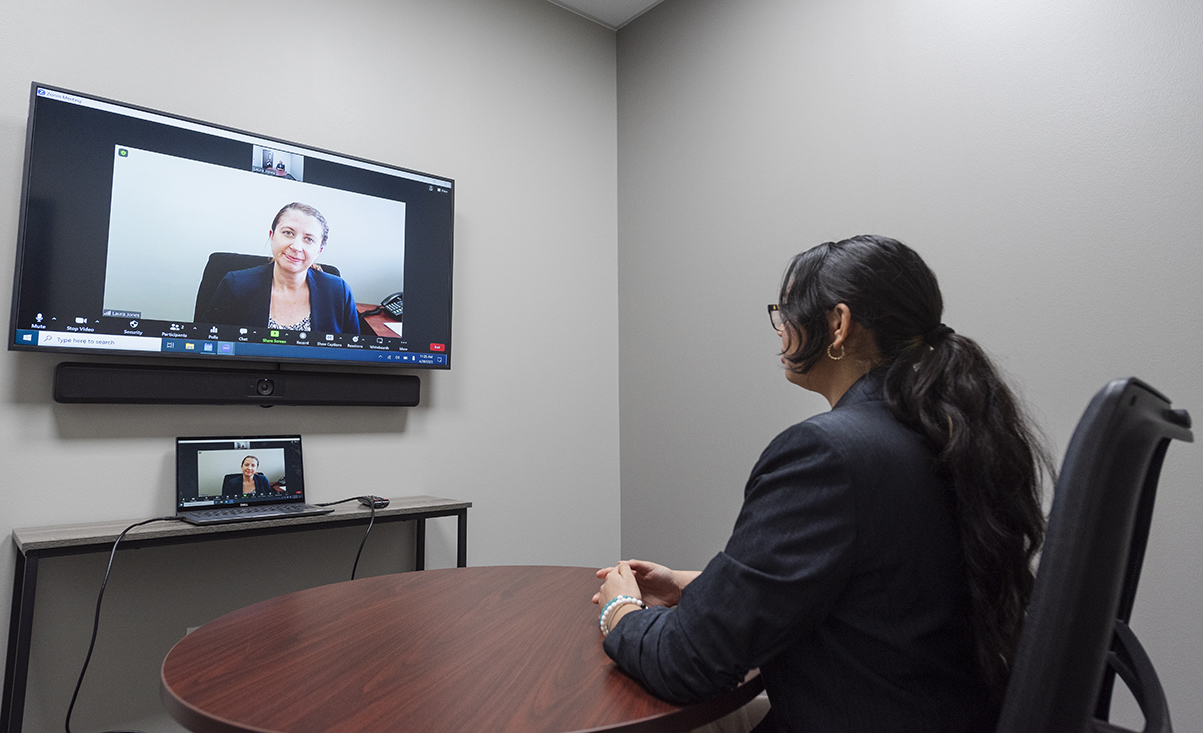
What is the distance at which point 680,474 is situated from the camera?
301 cm

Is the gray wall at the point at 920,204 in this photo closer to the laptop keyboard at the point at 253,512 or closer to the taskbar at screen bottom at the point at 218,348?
the taskbar at screen bottom at the point at 218,348

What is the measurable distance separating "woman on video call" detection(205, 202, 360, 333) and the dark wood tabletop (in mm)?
1194

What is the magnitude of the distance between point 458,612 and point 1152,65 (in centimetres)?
217

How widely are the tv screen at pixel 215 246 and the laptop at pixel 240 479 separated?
28 cm

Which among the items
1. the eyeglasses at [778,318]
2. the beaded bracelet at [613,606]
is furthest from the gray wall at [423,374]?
the eyeglasses at [778,318]

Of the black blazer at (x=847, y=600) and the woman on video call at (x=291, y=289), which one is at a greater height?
the woman on video call at (x=291, y=289)

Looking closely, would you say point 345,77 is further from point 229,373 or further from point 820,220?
point 820,220

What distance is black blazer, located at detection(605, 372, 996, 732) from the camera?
814 millimetres

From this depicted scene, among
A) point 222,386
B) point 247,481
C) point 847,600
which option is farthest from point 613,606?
point 222,386

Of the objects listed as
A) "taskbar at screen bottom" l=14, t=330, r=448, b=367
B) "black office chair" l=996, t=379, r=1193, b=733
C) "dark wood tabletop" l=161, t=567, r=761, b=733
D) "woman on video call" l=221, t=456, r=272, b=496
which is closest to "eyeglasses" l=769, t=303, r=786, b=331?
"dark wood tabletop" l=161, t=567, r=761, b=733

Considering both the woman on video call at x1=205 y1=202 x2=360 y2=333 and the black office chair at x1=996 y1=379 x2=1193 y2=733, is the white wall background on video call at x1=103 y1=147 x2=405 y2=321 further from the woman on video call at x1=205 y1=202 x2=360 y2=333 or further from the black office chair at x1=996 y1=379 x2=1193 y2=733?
the black office chair at x1=996 y1=379 x2=1193 y2=733

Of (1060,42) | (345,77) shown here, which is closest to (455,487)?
(345,77)

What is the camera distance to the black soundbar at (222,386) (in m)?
1.92

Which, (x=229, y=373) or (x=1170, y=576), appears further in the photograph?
(x=229, y=373)
